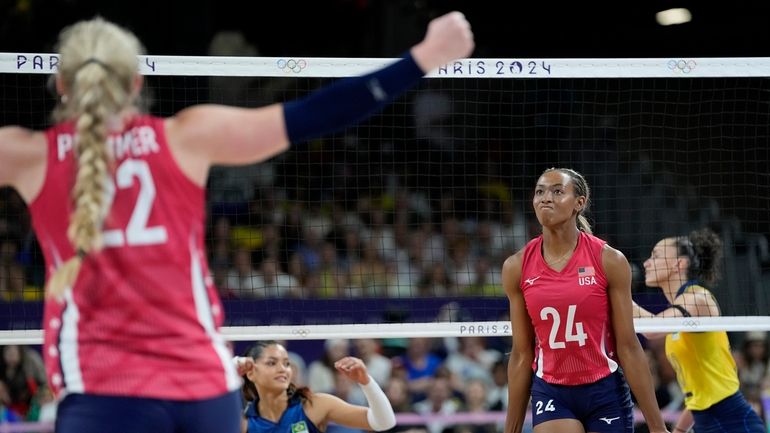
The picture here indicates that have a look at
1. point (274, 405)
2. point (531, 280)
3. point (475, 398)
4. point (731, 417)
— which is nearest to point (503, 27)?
point (475, 398)

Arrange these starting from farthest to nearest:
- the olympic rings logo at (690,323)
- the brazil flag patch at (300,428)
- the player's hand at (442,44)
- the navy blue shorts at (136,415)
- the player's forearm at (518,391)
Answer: the olympic rings logo at (690,323) < the brazil flag patch at (300,428) < the player's forearm at (518,391) < the player's hand at (442,44) < the navy blue shorts at (136,415)

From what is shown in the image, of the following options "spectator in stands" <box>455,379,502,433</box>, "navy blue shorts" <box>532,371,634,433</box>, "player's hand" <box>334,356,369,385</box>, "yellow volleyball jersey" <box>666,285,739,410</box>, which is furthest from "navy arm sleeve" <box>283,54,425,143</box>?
"spectator in stands" <box>455,379,502,433</box>

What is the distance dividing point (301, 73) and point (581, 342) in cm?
245

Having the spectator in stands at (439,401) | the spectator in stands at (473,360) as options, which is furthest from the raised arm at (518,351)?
the spectator in stands at (473,360)

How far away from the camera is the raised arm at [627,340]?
5.91 metres

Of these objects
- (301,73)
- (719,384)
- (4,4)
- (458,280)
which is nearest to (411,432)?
(458,280)

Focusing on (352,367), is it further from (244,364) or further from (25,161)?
(25,161)

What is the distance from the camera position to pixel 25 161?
9.64ft

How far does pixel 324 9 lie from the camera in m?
16.0

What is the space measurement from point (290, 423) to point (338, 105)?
3757 millimetres

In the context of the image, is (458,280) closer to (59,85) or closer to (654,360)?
(654,360)

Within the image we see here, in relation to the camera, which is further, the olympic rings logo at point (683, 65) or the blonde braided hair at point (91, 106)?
the olympic rings logo at point (683, 65)

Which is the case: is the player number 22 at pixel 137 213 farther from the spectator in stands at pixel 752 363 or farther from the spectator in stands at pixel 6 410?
the spectator in stands at pixel 752 363

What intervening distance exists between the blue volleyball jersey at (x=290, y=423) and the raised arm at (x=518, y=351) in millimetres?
1139
